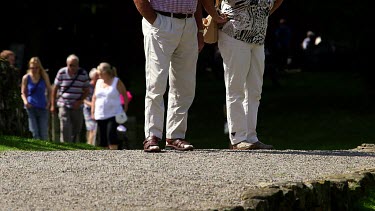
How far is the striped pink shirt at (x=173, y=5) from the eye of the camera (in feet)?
38.4

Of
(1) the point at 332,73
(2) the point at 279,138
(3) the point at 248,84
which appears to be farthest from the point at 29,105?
(1) the point at 332,73

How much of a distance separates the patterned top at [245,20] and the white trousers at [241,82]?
2.6 inches

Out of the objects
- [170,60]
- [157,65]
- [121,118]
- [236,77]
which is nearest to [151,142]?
[157,65]

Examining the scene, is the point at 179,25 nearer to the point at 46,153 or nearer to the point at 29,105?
the point at 46,153

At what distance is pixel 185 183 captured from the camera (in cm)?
942

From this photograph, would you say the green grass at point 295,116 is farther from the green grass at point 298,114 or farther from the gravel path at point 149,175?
the gravel path at point 149,175

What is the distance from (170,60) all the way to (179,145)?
80 cm

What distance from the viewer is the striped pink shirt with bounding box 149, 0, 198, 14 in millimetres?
11703

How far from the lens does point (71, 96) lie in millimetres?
20750

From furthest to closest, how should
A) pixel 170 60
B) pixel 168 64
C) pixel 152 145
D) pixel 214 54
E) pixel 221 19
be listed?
pixel 214 54
pixel 221 19
pixel 170 60
pixel 168 64
pixel 152 145

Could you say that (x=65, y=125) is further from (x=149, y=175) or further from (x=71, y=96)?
(x=149, y=175)

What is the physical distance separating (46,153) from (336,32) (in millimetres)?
16221

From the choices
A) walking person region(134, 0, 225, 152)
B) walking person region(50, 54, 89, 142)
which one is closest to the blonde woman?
walking person region(50, 54, 89, 142)

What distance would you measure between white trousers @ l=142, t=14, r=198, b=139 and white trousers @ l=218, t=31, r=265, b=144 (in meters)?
0.48
